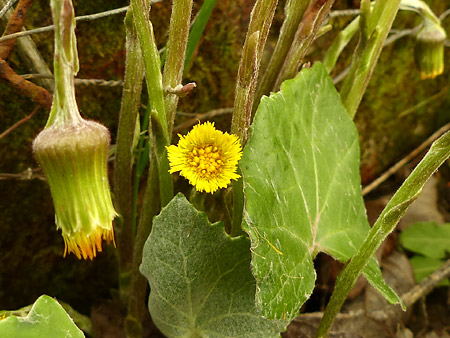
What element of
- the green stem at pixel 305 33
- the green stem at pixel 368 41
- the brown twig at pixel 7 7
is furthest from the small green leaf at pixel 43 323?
the green stem at pixel 368 41

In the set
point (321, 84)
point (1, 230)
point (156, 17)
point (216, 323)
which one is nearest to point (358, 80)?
point (321, 84)

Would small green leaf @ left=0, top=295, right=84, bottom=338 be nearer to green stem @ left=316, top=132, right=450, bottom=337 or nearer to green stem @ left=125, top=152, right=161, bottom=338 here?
green stem @ left=125, top=152, right=161, bottom=338

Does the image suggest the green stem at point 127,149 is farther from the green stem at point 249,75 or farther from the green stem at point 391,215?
the green stem at point 391,215

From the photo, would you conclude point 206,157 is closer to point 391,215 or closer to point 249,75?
point 249,75

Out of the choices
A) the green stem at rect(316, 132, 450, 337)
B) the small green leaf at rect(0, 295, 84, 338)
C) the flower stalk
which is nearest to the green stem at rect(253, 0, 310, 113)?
the green stem at rect(316, 132, 450, 337)

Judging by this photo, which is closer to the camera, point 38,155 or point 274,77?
point 38,155

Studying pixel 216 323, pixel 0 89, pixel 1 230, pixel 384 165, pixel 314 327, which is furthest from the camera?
pixel 384 165

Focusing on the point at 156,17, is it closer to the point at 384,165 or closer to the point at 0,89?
the point at 0,89
